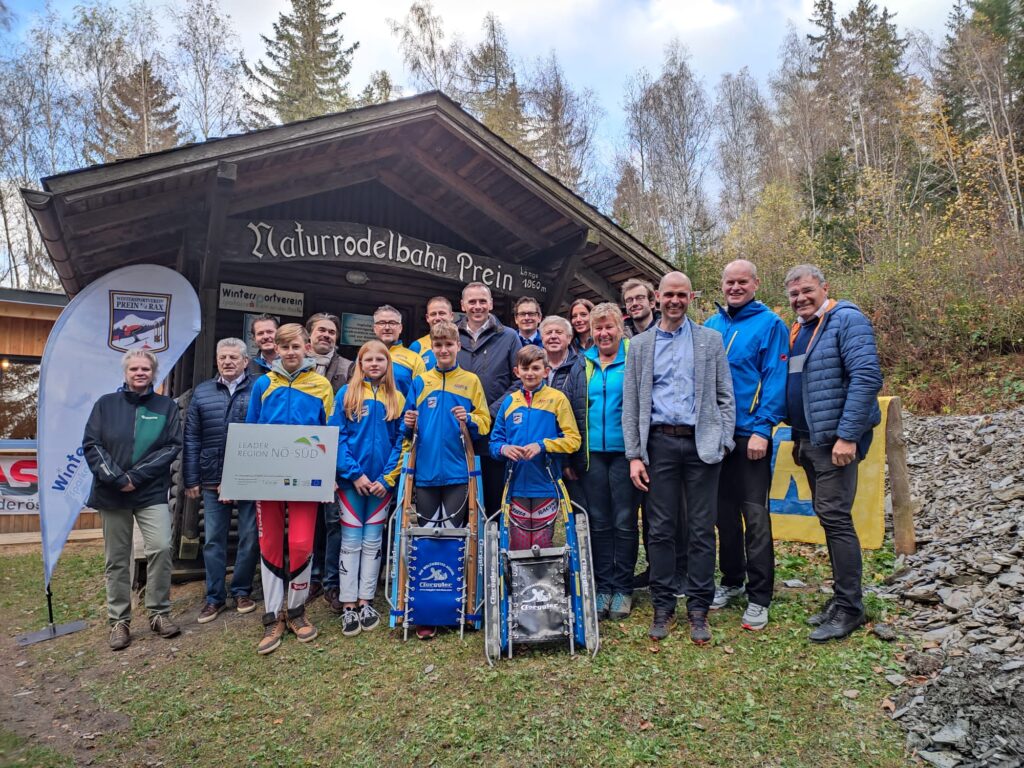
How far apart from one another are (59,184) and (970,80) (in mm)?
29772

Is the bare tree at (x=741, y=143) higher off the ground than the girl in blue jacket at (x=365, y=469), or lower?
higher

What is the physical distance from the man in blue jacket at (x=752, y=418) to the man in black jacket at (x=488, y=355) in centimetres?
167

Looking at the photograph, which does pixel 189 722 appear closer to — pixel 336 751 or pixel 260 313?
pixel 336 751

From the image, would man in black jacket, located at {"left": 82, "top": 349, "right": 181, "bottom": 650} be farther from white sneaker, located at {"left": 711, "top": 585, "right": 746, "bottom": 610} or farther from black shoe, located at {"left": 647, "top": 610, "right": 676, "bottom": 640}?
white sneaker, located at {"left": 711, "top": 585, "right": 746, "bottom": 610}

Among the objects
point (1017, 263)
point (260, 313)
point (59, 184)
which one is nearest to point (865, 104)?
point (1017, 263)

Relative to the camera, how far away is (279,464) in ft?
14.1

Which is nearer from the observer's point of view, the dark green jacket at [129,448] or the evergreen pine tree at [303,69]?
the dark green jacket at [129,448]

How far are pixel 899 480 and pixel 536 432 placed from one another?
3.03 m

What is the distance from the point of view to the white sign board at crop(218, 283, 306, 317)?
662 cm

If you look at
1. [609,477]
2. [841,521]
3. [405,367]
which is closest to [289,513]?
[405,367]

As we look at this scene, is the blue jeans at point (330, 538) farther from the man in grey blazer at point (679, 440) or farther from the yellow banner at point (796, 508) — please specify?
the yellow banner at point (796, 508)

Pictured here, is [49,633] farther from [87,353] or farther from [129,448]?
[87,353]

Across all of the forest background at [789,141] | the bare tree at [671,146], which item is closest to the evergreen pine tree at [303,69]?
the forest background at [789,141]

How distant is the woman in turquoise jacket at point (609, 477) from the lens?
4.18m
